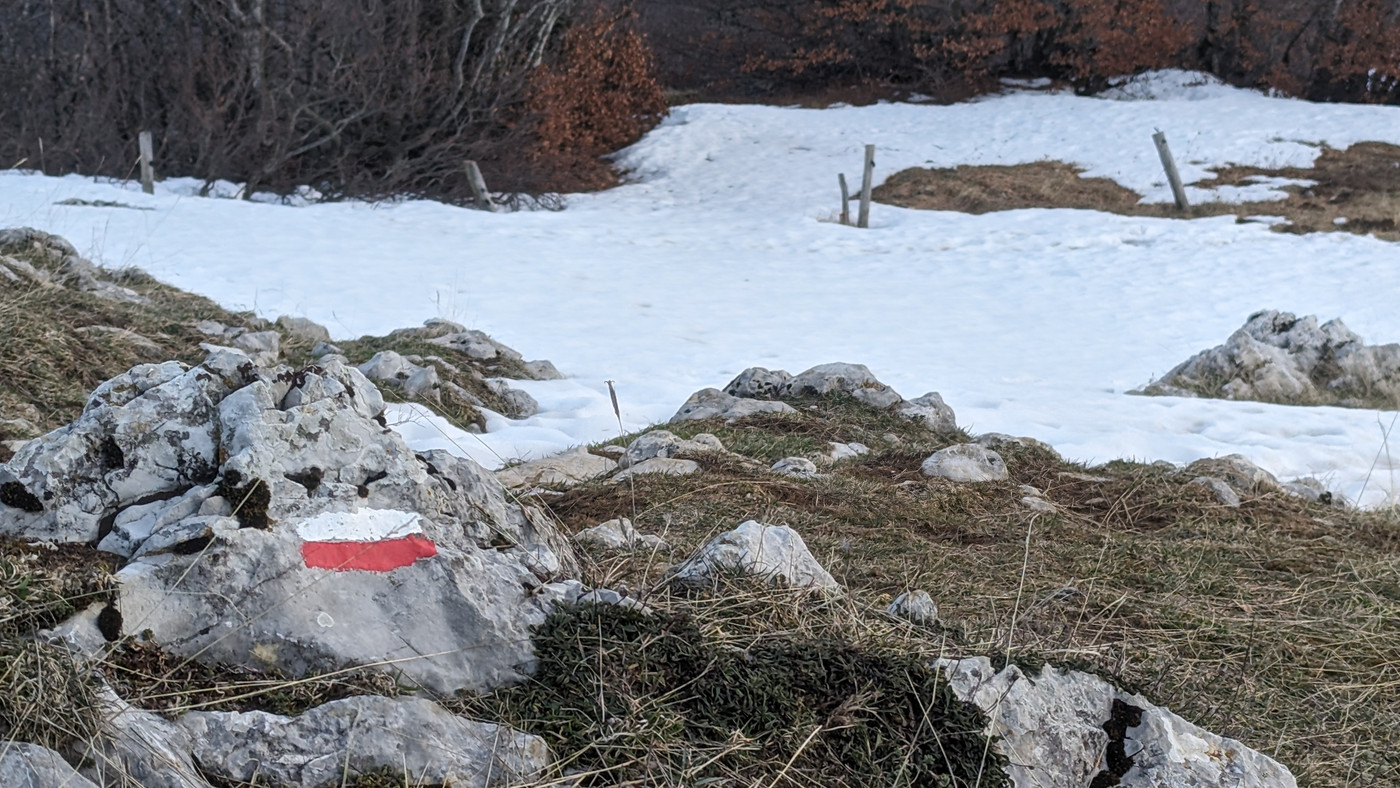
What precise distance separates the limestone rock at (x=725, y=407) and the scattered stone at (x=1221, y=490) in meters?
1.84

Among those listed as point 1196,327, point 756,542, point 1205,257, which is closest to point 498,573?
point 756,542

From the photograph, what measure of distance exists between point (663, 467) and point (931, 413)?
6.86 ft

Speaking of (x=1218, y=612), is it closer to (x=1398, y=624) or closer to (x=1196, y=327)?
(x=1398, y=624)

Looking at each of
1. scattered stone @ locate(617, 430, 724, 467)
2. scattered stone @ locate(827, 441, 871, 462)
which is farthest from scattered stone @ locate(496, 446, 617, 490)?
scattered stone @ locate(827, 441, 871, 462)

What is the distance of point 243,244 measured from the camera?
1036 cm

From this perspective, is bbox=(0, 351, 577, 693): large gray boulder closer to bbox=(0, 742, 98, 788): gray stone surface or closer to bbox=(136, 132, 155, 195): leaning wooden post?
bbox=(0, 742, 98, 788): gray stone surface

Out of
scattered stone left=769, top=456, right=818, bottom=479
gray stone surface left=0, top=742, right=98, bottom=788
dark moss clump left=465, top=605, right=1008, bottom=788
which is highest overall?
gray stone surface left=0, top=742, right=98, bottom=788

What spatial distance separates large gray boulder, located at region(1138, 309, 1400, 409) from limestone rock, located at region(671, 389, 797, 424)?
12.7 ft

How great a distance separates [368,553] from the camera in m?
1.94

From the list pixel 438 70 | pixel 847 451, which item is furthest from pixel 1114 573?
pixel 438 70

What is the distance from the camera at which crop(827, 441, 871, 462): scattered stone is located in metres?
4.70

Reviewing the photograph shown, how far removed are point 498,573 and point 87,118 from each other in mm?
16228

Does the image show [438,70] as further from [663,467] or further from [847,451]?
[663,467]

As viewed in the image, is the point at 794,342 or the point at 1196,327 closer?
the point at 794,342
